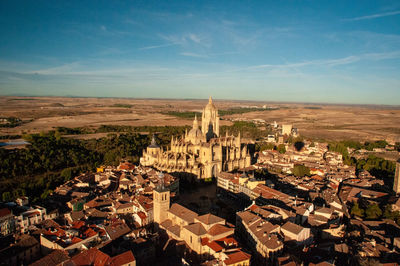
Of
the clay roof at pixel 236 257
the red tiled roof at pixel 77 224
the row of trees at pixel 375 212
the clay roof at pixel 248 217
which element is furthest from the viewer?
the row of trees at pixel 375 212

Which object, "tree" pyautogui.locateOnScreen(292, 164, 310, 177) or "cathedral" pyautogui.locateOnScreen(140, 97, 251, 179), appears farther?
"tree" pyautogui.locateOnScreen(292, 164, 310, 177)

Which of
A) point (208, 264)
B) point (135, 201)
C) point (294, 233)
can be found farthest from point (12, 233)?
point (294, 233)

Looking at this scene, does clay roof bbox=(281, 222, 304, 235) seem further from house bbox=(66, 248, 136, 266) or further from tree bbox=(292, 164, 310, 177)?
tree bbox=(292, 164, 310, 177)

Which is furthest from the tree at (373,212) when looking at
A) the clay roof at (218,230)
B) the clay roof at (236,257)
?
the clay roof at (236,257)

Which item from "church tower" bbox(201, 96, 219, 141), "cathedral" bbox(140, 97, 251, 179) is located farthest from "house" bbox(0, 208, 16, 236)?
"church tower" bbox(201, 96, 219, 141)

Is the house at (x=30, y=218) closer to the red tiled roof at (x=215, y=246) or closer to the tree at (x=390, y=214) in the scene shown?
the red tiled roof at (x=215, y=246)

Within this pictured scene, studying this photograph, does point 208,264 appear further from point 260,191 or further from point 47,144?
point 47,144

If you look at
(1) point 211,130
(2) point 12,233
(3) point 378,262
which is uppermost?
(1) point 211,130
